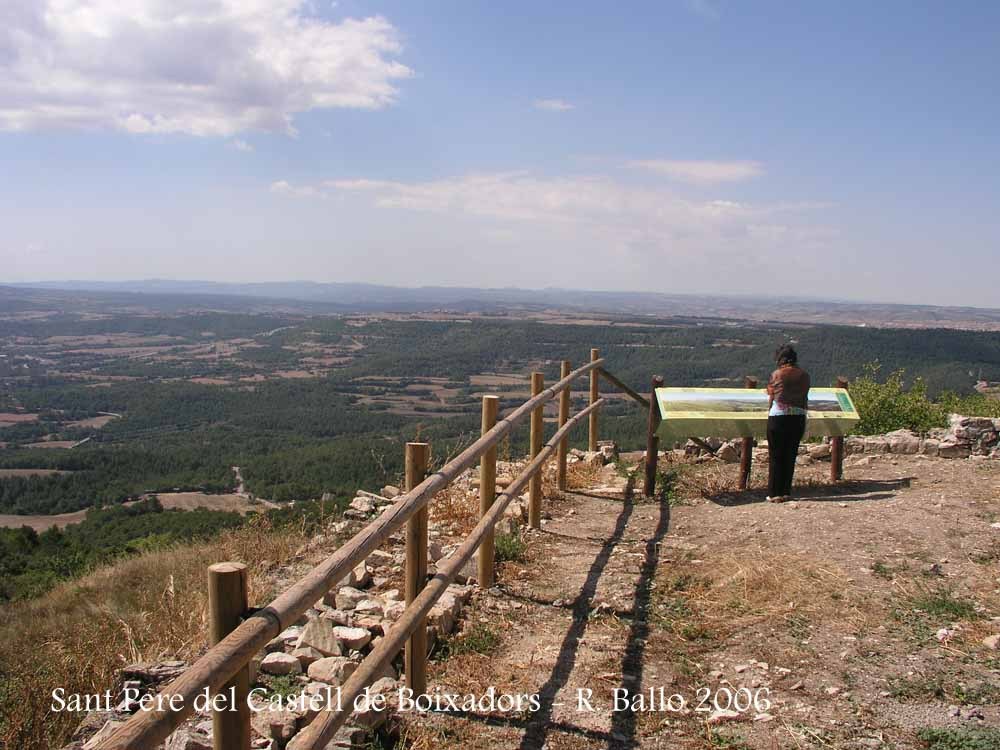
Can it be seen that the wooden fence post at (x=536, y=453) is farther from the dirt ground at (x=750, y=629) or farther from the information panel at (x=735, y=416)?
the information panel at (x=735, y=416)

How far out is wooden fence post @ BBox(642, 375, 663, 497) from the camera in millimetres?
7270

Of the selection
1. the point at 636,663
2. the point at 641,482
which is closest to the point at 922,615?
the point at 636,663

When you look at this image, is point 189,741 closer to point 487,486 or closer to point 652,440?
point 487,486

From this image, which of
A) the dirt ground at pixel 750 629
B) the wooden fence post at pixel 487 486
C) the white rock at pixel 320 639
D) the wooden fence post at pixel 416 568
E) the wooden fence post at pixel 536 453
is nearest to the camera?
the dirt ground at pixel 750 629

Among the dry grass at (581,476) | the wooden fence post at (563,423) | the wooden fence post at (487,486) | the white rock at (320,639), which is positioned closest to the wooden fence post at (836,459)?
the dry grass at (581,476)

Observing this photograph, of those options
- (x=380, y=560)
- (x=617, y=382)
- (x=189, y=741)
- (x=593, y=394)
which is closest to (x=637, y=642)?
(x=380, y=560)

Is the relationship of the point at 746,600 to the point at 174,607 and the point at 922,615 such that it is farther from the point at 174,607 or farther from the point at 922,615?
the point at 174,607

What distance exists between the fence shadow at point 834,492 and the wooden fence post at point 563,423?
4.82ft

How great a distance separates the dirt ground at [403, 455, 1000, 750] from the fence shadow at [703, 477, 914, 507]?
0.23m

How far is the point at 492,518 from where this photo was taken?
4.28 metres

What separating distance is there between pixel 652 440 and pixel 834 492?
184cm

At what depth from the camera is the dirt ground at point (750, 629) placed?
3.05 meters

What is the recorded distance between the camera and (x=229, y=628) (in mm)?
1832

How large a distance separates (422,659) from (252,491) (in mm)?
35509
